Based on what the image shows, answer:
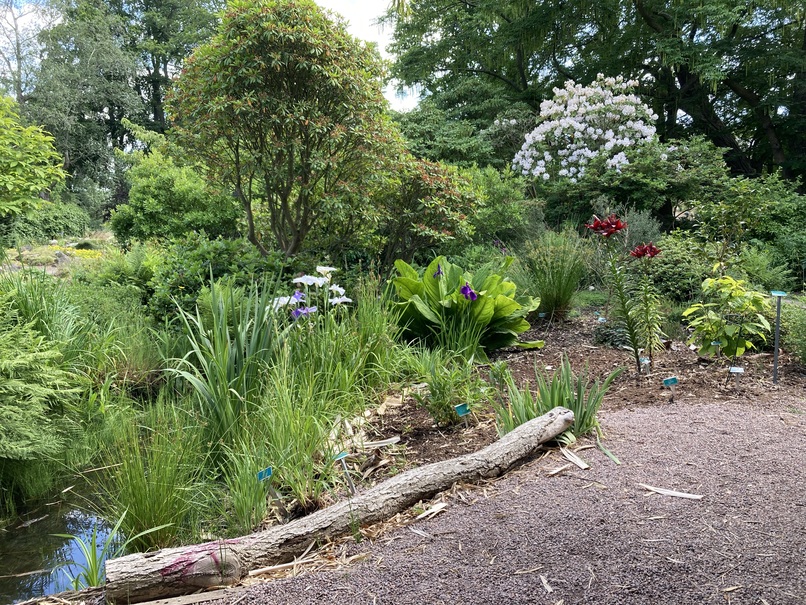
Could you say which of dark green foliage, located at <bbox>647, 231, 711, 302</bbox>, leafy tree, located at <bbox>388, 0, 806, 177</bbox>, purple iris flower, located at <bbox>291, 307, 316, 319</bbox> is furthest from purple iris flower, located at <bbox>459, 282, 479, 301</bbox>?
leafy tree, located at <bbox>388, 0, 806, 177</bbox>

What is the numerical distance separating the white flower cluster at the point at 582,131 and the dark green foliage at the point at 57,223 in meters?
13.6

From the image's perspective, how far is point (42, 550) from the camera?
8.14 ft

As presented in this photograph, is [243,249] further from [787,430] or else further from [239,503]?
[787,430]

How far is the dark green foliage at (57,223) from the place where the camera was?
15.9 meters

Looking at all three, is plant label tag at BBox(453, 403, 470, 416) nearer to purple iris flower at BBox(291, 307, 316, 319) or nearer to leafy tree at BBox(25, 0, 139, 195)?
purple iris flower at BBox(291, 307, 316, 319)

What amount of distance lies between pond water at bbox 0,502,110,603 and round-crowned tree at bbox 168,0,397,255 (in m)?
3.23

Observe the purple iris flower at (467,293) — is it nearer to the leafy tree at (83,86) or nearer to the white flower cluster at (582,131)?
the white flower cluster at (582,131)

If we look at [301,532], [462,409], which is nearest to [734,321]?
[462,409]

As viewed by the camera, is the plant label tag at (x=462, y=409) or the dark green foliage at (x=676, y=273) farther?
the dark green foliage at (x=676, y=273)

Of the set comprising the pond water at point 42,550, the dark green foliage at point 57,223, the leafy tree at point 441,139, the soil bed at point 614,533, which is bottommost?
the pond water at point 42,550

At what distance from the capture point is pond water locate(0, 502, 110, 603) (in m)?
2.21

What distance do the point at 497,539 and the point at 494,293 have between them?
112 inches

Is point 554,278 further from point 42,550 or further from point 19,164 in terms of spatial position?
point 19,164

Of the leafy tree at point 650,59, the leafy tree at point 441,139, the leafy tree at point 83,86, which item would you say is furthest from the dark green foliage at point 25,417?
the leafy tree at point 83,86
